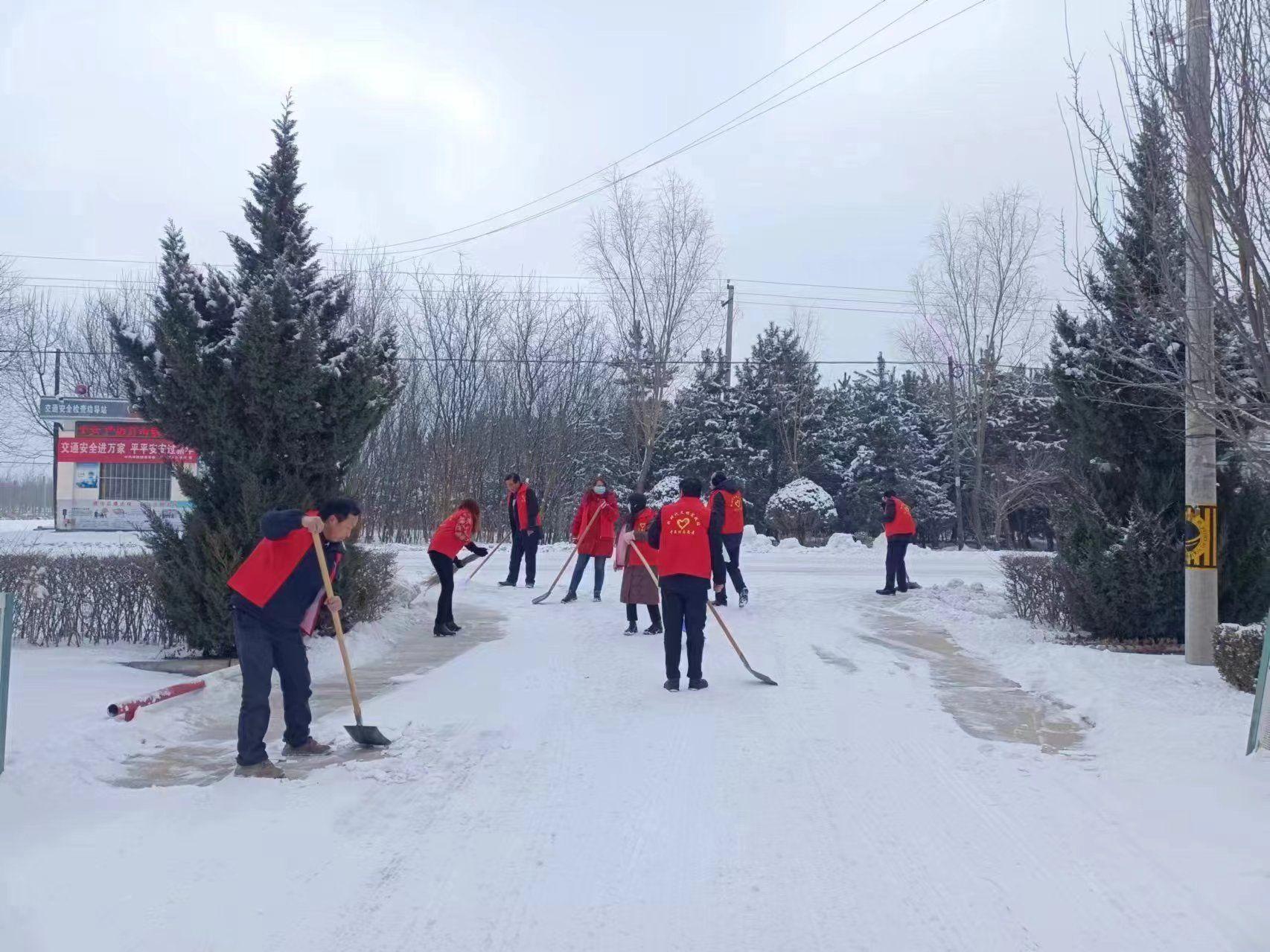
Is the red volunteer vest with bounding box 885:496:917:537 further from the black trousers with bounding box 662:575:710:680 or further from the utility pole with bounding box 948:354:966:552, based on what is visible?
the utility pole with bounding box 948:354:966:552

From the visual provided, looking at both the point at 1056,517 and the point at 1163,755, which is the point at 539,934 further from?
the point at 1056,517

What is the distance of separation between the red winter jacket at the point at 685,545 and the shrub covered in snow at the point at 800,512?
21667 mm

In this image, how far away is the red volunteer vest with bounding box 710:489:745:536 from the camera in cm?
1381

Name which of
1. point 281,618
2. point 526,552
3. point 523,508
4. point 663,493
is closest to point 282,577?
point 281,618

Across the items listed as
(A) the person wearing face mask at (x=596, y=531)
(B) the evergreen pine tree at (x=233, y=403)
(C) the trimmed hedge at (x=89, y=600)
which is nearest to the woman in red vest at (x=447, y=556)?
(C) the trimmed hedge at (x=89, y=600)

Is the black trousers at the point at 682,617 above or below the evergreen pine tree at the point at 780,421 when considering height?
below

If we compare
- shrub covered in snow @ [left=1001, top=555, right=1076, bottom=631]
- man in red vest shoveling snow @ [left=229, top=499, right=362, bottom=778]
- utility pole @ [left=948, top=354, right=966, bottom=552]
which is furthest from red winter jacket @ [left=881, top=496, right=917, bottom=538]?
utility pole @ [left=948, top=354, right=966, bottom=552]

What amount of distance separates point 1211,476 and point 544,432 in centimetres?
2663

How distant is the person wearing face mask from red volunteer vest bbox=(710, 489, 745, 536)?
160 cm

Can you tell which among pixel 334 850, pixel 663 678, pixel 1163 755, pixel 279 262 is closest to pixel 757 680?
pixel 663 678

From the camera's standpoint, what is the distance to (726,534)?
45.9 feet

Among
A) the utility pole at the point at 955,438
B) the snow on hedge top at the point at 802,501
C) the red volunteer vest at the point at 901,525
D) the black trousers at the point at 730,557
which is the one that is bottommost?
the black trousers at the point at 730,557

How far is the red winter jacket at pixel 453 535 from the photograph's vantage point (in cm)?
1200

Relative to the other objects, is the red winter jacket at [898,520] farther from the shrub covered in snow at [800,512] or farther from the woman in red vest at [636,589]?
the shrub covered in snow at [800,512]
